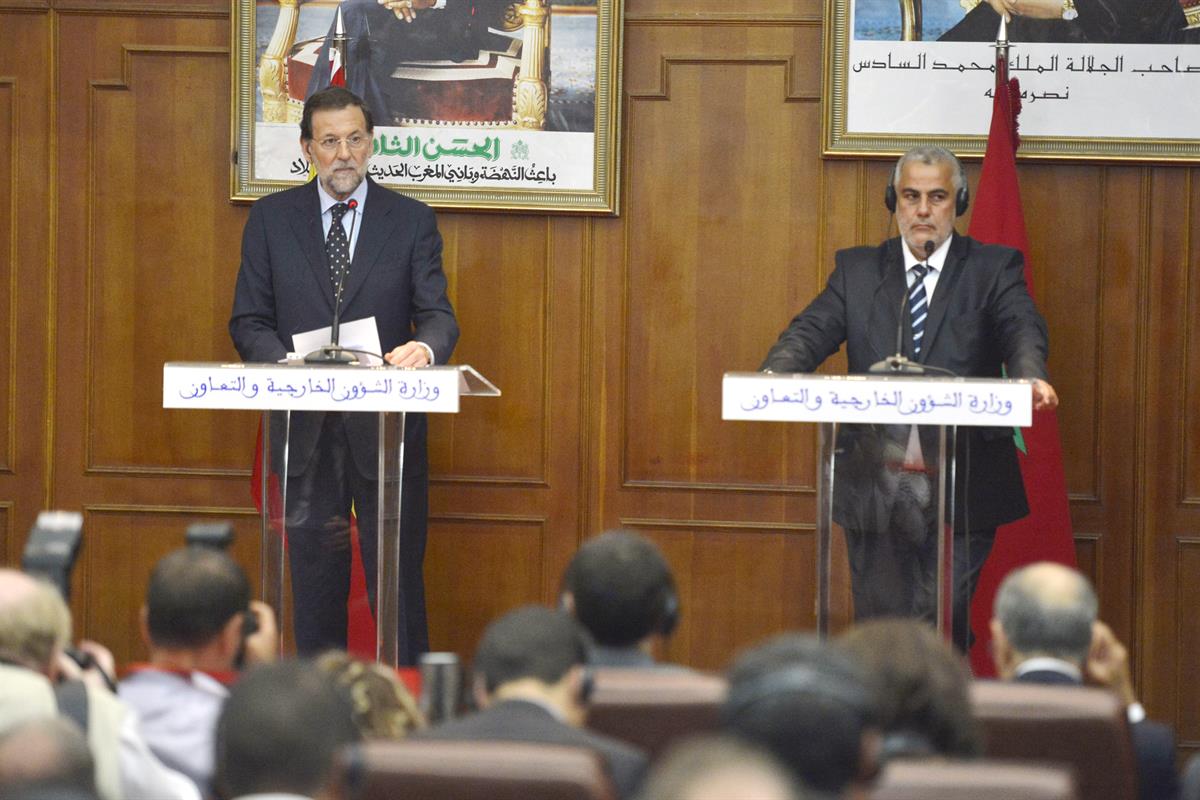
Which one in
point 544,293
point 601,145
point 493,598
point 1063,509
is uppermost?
point 601,145

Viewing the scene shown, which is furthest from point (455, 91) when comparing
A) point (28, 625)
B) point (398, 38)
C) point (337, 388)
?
point (28, 625)

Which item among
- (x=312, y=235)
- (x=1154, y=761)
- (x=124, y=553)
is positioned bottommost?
(x=124, y=553)

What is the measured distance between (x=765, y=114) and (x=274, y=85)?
5.81 feet

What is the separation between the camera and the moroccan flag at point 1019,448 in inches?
219

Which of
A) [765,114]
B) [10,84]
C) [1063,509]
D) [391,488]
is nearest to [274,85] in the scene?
[10,84]

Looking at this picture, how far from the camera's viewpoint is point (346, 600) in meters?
4.64

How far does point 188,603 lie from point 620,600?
0.72 metres

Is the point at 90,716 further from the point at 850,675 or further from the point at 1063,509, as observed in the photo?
the point at 1063,509

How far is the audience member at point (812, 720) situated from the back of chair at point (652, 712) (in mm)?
547

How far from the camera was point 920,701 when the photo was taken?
7.68 ft

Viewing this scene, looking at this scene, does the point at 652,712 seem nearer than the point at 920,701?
No

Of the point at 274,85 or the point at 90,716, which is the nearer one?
the point at 90,716

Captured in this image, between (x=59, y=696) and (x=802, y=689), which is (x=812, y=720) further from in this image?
(x=59, y=696)

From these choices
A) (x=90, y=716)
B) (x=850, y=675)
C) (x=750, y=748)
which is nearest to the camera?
(x=750, y=748)
